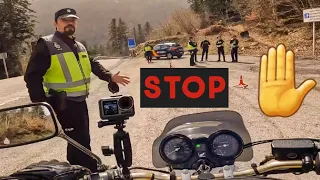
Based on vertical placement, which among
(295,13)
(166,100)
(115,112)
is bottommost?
(166,100)

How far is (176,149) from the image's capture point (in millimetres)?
1732

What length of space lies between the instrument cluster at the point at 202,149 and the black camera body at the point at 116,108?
246mm

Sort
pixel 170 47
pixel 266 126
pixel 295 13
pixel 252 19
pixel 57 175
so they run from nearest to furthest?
1. pixel 57 175
2. pixel 266 126
3. pixel 170 47
4. pixel 295 13
5. pixel 252 19

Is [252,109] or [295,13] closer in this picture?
[252,109]

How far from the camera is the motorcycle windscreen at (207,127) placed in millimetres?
1890

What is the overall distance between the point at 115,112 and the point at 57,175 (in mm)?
418

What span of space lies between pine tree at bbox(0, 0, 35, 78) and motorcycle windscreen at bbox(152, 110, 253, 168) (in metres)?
23.1

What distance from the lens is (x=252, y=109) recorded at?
6.95 meters

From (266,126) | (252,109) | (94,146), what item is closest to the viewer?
(94,146)

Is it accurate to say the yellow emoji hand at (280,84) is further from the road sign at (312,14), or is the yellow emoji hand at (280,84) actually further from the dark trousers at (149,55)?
the dark trousers at (149,55)

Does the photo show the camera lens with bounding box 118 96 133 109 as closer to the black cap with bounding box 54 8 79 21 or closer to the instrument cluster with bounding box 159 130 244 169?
the instrument cluster with bounding box 159 130 244 169

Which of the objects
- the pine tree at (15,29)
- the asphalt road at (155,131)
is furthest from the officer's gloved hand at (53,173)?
the pine tree at (15,29)

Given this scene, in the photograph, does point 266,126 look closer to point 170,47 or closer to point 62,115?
point 62,115

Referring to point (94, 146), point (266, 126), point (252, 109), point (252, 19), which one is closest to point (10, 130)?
point (94, 146)
